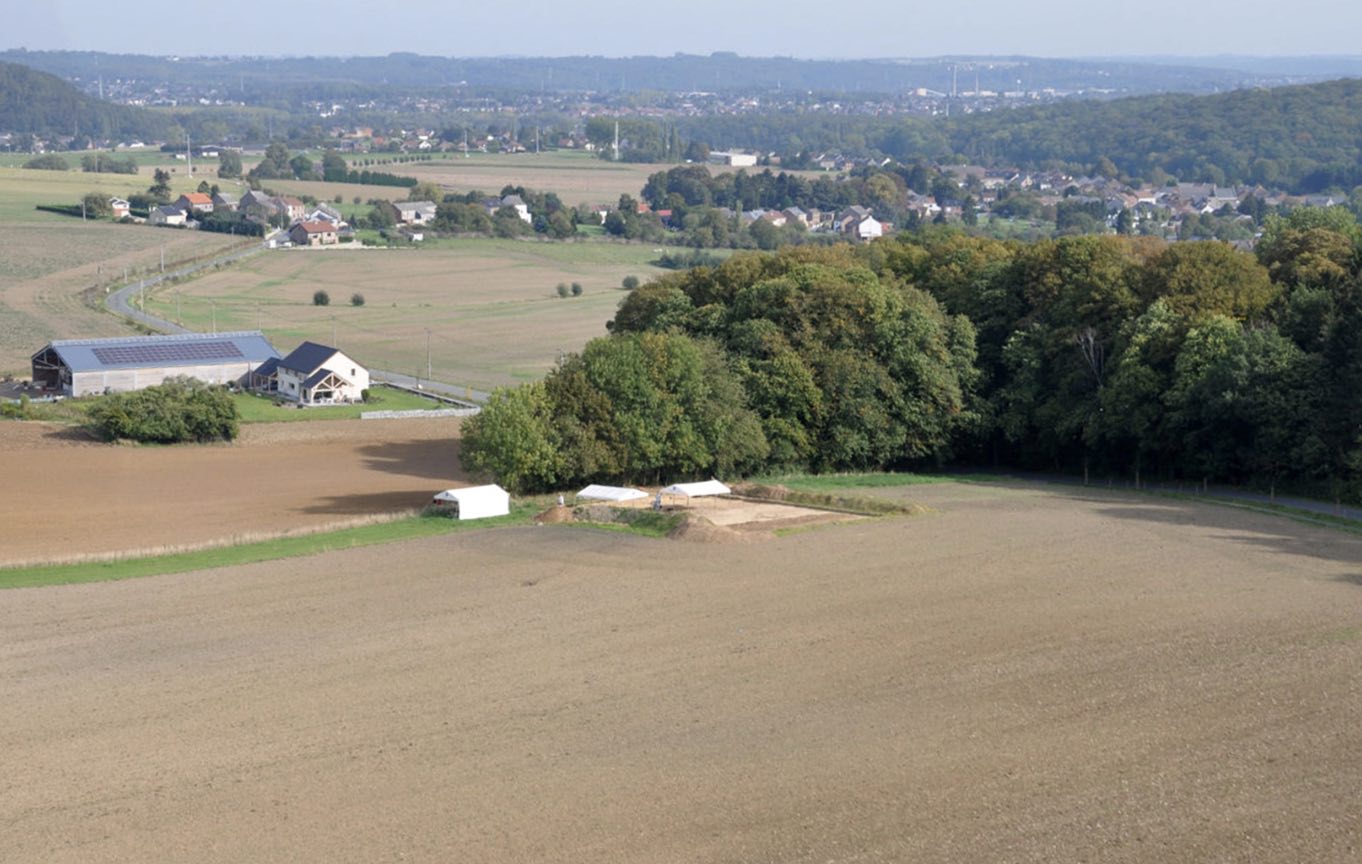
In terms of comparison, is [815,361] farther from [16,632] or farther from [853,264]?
[16,632]

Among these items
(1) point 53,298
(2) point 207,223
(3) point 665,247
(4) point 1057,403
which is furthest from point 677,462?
(2) point 207,223

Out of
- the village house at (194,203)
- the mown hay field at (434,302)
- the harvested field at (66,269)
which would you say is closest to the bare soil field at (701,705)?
the mown hay field at (434,302)

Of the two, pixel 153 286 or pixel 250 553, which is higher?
pixel 250 553

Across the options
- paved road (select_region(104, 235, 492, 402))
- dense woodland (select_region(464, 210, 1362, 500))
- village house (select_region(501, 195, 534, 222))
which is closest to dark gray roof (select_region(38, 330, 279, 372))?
paved road (select_region(104, 235, 492, 402))

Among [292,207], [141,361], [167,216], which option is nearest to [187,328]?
[141,361]

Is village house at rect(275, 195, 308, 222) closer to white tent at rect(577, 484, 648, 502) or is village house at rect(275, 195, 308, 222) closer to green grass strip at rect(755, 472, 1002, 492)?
green grass strip at rect(755, 472, 1002, 492)

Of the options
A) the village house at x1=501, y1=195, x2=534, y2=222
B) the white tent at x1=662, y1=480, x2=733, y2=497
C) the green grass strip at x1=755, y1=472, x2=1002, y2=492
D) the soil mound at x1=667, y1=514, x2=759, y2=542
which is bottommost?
the village house at x1=501, y1=195, x2=534, y2=222

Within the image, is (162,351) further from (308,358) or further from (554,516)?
(554,516)
